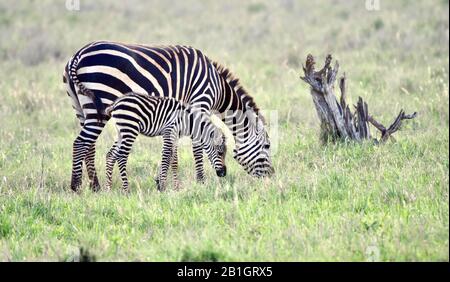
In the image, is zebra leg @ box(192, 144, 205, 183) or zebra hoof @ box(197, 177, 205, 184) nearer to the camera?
zebra hoof @ box(197, 177, 205, 184)

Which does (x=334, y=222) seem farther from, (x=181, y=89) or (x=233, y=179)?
(x=181, y=89)

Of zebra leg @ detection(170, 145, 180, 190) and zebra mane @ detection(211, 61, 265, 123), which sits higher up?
zebra mane @ detection(211, 61, 265, 123)

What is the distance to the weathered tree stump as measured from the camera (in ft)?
28.0

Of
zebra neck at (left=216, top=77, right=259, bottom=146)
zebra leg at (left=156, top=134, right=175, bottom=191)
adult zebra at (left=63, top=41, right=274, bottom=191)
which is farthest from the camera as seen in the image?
zebra neck at (left=216, top=77, right=259, bottom=146)

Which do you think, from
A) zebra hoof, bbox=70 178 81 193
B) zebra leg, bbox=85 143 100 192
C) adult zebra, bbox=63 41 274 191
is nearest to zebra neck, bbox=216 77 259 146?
adult zebra, bbox=63 41 274 191

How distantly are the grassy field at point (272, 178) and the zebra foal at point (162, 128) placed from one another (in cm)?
28

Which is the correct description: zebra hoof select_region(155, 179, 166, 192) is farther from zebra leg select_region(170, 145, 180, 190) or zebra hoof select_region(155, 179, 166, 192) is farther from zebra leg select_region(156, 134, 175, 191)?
zebra leg select_region(170, 145, 180, 190)

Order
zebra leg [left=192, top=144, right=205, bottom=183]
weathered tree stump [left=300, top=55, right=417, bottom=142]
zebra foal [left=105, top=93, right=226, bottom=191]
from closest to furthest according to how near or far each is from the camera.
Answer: zebra foal [left=105, top=93, right=226, bottom=191], zebra leg [left=192, top=144, right=205, bottom=183], weathered tree stump [left=300, top=55, right=417, bottom=142]

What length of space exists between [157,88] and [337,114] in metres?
2.32

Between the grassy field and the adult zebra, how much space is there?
13.1 inches

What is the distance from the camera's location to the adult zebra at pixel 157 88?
307 inches

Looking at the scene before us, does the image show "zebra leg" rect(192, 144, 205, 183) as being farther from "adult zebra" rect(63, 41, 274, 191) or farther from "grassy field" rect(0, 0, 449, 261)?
"grassy field" rect(0, 0, 449, 261)

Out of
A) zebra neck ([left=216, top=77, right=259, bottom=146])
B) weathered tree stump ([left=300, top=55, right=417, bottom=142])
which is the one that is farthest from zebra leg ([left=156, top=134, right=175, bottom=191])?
weathered tree stump ([left=300, top=55, right=417, bottom=142])

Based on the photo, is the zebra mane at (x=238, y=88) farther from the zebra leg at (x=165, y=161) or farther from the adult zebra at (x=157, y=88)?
the zebra leg at (x=165, y=161)
